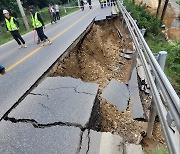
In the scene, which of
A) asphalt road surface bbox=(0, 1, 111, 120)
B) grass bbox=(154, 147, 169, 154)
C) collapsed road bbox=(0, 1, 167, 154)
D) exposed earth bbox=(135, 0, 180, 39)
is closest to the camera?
collapsed road bbox=(0, 1, 167, 154)

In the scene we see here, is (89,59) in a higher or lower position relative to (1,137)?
lower

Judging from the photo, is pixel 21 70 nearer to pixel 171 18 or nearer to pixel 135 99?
pixel 135 99

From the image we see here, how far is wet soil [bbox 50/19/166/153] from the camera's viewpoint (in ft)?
14.2

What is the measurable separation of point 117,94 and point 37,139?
2810 millimetres

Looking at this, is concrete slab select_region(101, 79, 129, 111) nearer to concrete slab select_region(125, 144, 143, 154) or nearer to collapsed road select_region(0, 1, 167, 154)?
collapsed road select_region(0, 1, 167, 154)

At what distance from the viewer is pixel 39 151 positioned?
3.17 metres

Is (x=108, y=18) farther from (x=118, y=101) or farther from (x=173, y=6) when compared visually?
(x=173, y=6)

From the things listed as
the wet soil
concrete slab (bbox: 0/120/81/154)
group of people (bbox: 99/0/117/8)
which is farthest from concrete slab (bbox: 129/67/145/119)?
group of people (bbox: 99/0/117/8)

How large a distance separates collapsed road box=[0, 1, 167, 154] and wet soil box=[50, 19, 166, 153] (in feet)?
0.07

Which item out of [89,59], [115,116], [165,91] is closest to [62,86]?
[115,116]

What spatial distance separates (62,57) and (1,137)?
171 inches

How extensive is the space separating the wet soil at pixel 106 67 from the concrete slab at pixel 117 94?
151 millimetres

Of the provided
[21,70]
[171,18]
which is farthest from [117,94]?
[171,18]

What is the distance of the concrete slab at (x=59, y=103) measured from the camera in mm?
3893
